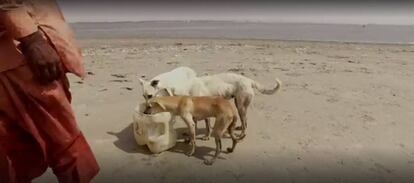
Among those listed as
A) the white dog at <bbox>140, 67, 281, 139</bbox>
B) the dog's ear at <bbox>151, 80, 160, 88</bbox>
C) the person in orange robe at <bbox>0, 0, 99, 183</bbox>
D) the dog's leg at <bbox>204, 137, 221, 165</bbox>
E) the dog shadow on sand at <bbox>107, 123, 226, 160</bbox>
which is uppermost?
the person in orange robe at <bbox>0, 0, 99, 183</bbox>

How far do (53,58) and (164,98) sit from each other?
2924 mm

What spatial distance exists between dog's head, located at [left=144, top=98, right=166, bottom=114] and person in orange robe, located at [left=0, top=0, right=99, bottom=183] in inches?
99.9

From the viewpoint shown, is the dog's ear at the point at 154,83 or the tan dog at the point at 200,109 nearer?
the tan dog at the point at 200,109

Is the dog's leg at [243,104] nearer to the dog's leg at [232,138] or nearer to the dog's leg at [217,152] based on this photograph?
the dog's leg at [232,138]

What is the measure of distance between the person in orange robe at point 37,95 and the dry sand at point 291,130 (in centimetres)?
218

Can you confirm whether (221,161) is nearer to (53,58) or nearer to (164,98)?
(164,98)

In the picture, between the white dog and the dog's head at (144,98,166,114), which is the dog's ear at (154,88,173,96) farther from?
the dog's head at (144,98,166,114)

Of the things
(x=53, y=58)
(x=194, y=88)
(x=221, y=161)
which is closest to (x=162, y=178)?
(x=221, y=161)

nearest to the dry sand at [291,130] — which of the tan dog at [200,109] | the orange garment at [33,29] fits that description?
the tan dog at [200,109]

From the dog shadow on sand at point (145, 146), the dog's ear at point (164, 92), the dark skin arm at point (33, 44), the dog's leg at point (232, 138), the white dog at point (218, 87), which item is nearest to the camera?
the dark skin arm at point (33, 44)

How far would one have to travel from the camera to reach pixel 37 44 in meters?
2.01

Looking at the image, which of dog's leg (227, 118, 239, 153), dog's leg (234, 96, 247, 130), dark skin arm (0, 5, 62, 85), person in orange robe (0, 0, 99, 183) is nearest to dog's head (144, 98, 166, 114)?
dog's leg (227, 118, 239, 153)

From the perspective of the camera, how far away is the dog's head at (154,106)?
16.1ft

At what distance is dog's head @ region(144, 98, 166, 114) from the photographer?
16.1ft
